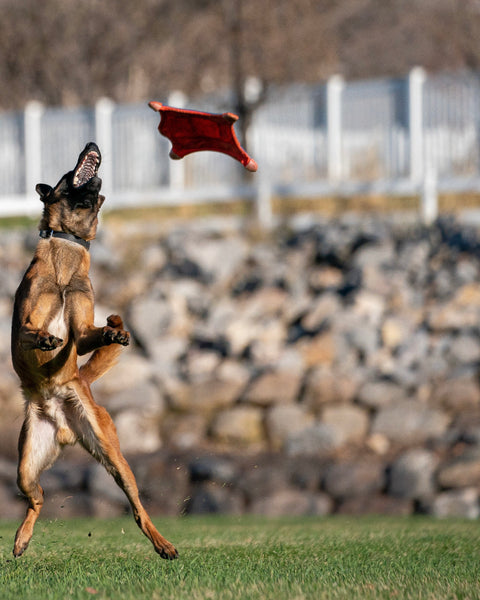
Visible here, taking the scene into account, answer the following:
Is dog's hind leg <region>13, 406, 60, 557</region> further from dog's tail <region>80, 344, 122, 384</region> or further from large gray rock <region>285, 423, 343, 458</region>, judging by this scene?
large gray rock <region>285, 423, 343, 458</region>

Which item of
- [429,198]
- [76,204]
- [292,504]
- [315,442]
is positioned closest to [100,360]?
[76,204]

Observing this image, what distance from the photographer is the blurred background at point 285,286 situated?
41.0 ft

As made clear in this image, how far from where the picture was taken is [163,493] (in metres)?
12.4

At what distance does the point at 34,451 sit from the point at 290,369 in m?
8.48

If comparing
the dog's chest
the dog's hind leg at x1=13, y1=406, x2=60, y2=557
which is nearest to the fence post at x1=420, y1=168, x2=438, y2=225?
the dog's chest

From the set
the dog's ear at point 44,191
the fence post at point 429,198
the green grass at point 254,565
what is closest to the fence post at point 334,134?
the fence post at point 429,198

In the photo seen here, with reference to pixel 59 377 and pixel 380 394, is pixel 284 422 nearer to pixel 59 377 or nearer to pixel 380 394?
pixel 380 394

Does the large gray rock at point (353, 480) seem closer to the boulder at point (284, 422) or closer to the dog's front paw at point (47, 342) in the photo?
the boulder at point (284, 422)

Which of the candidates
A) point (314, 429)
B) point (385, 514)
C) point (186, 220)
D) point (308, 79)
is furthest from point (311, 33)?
point (385, 514)

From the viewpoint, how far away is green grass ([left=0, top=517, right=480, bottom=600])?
5.13 m

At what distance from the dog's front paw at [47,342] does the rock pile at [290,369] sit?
5.10 meters

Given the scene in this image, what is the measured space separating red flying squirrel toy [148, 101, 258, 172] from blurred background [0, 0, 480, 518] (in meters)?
4.81

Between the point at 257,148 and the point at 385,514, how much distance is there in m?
9.12

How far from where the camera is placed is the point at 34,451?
6133mm
